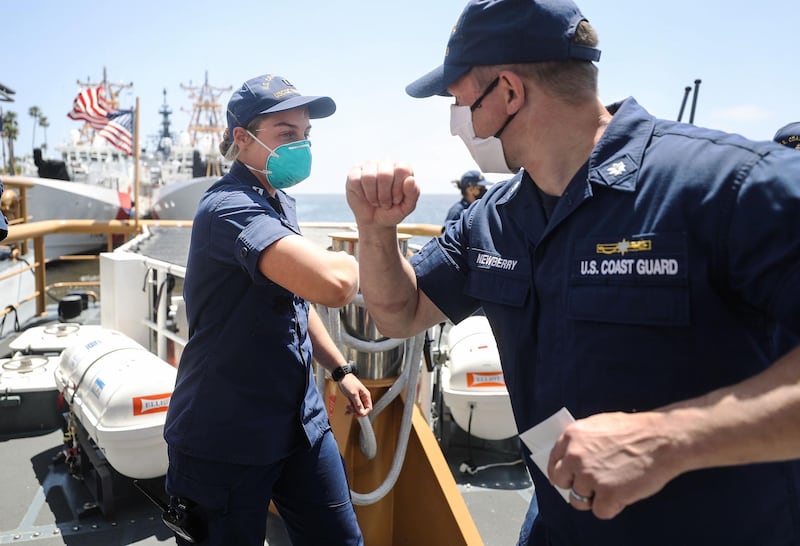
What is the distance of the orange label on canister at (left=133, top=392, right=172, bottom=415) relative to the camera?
3.00 meters

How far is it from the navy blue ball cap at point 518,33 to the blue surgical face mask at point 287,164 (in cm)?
91

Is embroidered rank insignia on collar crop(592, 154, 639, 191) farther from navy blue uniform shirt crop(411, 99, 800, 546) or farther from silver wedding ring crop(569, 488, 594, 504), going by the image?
silver wedding ring crop(569, 488, 594, 504)

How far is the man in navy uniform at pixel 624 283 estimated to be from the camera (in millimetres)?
915

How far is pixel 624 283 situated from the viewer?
114 cm

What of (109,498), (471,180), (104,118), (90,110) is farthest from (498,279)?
(90,110)

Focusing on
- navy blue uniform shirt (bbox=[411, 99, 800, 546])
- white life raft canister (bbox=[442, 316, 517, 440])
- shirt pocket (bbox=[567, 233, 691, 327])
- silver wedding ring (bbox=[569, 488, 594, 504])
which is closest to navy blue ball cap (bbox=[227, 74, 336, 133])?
navy blue uniform shirt (bbox=[411, 99, 800, 546])

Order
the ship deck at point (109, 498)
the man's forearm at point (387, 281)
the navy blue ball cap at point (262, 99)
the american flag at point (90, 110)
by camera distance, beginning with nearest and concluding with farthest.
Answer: the man's forearm at point (387, 281) < the navy blue ball cap at point (262, 99) < the ship deck at point (109, 498) < the american flag at point (90, 110)

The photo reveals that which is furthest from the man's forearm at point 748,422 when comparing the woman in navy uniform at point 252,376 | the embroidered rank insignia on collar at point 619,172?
the woman in navy uniform at point 252,376

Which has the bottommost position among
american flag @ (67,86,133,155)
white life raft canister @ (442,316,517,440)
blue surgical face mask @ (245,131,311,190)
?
white life raft canister @ (442,316,517,440)

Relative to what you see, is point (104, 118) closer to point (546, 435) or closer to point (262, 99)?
point (262, 99)

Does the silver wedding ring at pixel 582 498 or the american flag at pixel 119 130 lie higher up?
the american flag at pixel 119 130

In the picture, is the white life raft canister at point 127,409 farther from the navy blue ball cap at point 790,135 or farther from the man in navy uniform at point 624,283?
the navy blue ball cap at point 790,135

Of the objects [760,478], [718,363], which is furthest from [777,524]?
[718,363]

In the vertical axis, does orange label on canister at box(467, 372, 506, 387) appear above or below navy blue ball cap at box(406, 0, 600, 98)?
below
